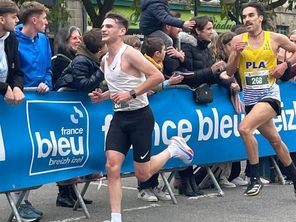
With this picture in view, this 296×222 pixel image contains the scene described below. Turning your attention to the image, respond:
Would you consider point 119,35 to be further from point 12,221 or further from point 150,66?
point 12,221

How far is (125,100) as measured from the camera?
6.92 m

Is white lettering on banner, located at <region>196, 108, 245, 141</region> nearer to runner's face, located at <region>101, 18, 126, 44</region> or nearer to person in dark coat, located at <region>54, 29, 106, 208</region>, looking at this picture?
person in dark coat, located at <region>54, 29, 106, 208</region>

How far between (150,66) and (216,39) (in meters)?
3.09

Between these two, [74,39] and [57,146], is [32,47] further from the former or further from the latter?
[74,39]

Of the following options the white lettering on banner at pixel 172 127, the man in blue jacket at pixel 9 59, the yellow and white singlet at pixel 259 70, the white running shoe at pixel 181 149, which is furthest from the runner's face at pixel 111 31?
the yellow and white singlet at pixel 259 70

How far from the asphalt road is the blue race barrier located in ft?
1.61

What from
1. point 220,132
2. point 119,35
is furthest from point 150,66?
point 220,132

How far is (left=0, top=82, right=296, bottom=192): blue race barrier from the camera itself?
23.6ft

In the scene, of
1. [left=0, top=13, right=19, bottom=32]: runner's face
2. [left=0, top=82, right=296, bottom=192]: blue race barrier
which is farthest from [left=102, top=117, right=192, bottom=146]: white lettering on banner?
[left=0, top=13, right=19, bottom=32]: runner's face

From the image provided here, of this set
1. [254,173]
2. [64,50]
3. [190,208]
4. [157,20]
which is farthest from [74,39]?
[254,173]

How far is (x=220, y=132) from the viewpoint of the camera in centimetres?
939

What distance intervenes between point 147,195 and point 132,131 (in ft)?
6.79

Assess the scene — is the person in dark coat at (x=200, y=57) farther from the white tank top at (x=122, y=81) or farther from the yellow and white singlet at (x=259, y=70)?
the white tank top at (x=122, y=81)

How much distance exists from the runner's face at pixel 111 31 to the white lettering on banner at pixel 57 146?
3.76ft
